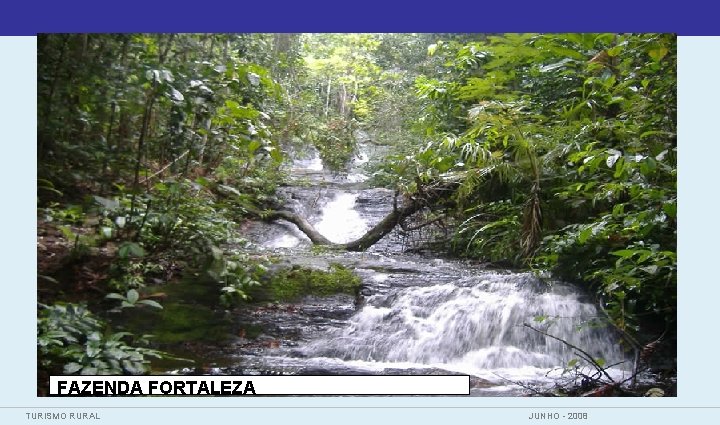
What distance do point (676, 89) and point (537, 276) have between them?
3.60 ft

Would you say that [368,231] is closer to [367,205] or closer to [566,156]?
[367,205]

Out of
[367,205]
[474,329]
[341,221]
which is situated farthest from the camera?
[341,221]

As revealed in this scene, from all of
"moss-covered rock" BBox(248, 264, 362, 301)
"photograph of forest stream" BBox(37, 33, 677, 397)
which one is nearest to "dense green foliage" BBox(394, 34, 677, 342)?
"photograph of forest stream" BBox(37, 33, 677, 397)

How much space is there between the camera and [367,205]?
3.38 m

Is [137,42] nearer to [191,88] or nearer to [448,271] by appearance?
[191,88]

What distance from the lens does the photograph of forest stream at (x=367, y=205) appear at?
240 centimetres

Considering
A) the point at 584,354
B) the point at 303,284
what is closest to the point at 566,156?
the point at 584,354

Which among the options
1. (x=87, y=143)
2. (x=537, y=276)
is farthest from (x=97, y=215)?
(x=537, y=276)

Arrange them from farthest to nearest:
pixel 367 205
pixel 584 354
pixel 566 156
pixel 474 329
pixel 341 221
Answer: pixel 341 221, pixel 367 205, pixel 566 156, pixel 474 329, pixel 584 354

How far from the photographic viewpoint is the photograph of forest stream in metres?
2.40

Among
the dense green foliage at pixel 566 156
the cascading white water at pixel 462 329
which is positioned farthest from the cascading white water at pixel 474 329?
the dense green foliage at pixel 566 156

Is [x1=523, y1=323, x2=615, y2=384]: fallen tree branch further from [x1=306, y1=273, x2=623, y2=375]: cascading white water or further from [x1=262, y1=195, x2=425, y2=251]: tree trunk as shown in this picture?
[x1=262, y1=195, x2=425, y2=251]: tree trunk

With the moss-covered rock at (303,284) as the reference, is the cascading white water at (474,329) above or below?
below

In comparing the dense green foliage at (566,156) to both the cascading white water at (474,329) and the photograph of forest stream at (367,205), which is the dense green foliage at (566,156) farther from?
the cascading white water at (474,329)
